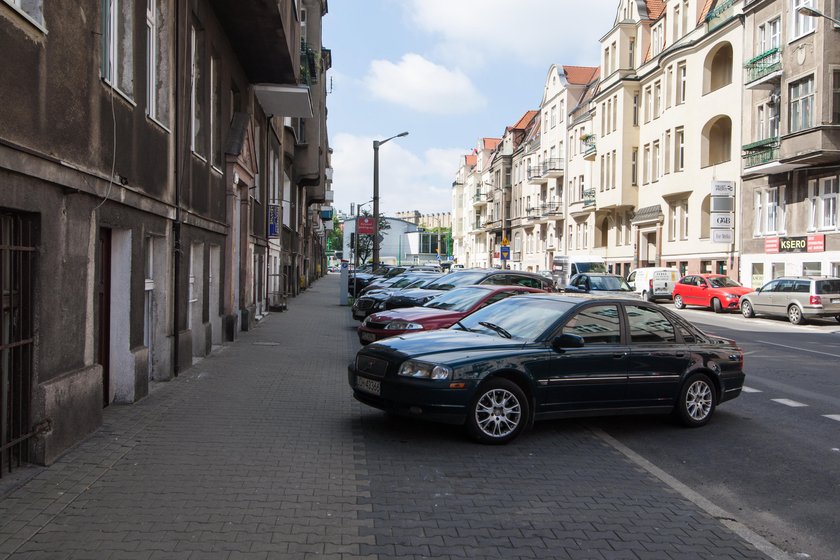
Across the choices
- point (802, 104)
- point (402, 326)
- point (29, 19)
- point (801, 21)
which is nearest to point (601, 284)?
point (802, 104)

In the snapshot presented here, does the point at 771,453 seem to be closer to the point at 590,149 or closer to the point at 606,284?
the point at 606,284

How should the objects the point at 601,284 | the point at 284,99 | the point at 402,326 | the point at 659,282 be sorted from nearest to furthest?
the point at 402,326, the point at 284,99, the point at 601,284, the point at 659,282

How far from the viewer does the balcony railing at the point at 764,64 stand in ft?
103

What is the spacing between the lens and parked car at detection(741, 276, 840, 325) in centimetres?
2498

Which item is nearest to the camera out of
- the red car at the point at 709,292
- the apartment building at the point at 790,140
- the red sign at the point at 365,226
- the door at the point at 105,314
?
the door at the point at 105,314

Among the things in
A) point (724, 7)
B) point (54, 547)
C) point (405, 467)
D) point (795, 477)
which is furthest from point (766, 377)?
point (724, 7)

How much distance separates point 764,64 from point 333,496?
32857mm

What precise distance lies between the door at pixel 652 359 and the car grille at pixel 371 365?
2651 mm

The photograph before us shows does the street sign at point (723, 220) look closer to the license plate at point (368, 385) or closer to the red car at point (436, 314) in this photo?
the red car at point (436, 314)

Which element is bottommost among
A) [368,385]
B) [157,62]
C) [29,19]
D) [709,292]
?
[368,385]

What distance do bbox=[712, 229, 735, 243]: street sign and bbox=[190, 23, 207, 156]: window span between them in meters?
27.8

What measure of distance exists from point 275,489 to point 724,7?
126 ft

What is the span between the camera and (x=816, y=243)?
29.5 metres

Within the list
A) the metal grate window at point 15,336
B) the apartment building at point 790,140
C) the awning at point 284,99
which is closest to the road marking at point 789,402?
the metal grate window at point 15,336
